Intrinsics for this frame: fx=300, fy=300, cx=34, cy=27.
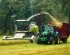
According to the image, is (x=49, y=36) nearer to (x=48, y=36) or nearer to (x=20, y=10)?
(x=48, y=36)

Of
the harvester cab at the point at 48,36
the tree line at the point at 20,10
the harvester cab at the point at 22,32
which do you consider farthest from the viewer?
the tree line at the point at 20,10

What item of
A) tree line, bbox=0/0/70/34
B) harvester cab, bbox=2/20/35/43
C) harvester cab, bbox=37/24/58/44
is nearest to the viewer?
harvester cab, bbox=37/24/58/44

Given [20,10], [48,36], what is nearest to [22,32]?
[48,36]

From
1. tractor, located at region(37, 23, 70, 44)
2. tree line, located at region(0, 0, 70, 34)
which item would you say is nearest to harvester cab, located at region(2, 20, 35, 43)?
tractor, located at region(37, 23, 70, 44)

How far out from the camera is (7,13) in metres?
58.5

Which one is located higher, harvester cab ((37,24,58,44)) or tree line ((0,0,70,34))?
tree line ((0,0,70,34))

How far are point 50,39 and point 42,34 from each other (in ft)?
3.68

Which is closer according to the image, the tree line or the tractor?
the tractor

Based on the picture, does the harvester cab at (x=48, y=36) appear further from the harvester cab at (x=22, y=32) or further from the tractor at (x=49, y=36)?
the harvester cab at (x=22, y=32)

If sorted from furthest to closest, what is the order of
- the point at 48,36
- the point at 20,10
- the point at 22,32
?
the point at 20,10 < the point at 22,32 < the point at 48,36

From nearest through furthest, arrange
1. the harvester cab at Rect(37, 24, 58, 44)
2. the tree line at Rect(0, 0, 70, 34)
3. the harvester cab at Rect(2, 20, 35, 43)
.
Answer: the harvester cab at Rect(37, 24, 58, 44) → the harvester cab at Rect(2, 20, 35, 43) → the tree line at Rect(0, 0, 70, 34)

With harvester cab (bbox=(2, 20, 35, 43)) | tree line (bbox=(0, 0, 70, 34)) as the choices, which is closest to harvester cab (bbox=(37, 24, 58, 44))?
harvester cab (bbox=(2, 20, 35, 43))

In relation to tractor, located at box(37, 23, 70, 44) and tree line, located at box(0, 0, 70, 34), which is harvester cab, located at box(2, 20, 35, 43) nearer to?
tractor, located at box(37, 23, 70, 44)

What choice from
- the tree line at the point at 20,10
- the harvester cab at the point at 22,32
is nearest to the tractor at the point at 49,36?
the harvester cab at the point at 22,32
